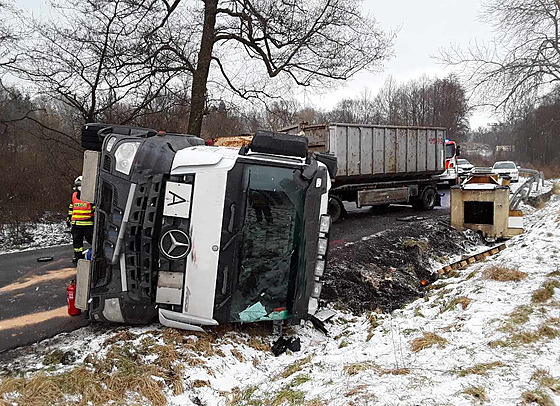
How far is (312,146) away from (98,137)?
7254 mm

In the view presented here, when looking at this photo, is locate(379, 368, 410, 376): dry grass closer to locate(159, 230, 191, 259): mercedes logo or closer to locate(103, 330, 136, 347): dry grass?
locate(159, 230, 191, 259): mercedes logo

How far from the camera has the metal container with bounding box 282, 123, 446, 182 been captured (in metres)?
10.4

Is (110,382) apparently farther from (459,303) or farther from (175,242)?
(459,303)

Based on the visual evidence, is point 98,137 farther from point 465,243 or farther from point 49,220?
point 49,220

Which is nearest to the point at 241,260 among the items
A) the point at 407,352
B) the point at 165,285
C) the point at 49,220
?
the point at 165,285

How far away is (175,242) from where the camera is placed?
342 cm

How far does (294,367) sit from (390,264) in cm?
387

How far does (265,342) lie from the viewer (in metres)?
4.01

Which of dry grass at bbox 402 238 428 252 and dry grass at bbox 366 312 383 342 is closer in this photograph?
dry grass at bbox 366 312 383 342

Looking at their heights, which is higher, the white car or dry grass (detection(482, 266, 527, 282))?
the white car

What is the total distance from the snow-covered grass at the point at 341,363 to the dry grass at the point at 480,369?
0.01 m

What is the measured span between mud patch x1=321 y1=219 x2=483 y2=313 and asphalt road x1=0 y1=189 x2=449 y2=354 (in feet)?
2.78

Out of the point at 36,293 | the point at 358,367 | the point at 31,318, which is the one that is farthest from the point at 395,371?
the point at 36,293

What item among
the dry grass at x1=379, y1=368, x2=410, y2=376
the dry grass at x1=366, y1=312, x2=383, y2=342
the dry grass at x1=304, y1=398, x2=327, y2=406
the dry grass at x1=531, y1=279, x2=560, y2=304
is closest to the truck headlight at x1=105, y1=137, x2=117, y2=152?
the dry grass at x1=304, y1=398, x2=327, y2=406
